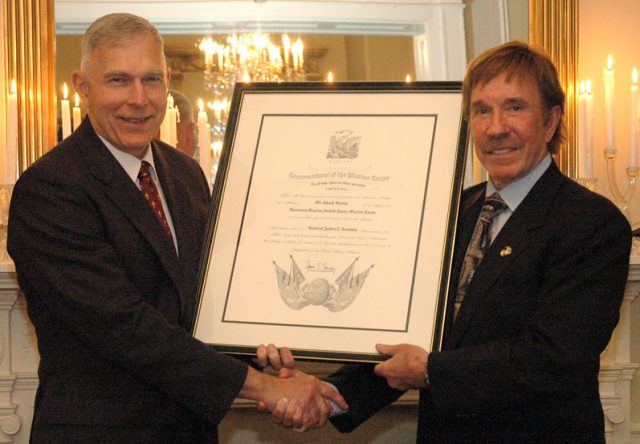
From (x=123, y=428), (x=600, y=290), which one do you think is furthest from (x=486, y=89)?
(x=123, y=428)

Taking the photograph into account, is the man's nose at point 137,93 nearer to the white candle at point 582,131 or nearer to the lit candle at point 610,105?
the white candle at point 582,131

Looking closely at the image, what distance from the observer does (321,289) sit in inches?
101

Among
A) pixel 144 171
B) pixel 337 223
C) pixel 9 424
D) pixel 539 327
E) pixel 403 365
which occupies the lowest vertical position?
pixel 9 424

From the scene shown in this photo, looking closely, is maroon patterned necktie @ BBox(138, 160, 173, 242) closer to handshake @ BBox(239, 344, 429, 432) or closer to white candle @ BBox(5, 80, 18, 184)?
handshake @ BBox(239, 344, 429, 432)

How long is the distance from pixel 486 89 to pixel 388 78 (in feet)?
4.50

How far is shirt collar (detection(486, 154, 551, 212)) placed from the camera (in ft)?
8.05

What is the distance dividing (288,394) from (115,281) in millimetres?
577

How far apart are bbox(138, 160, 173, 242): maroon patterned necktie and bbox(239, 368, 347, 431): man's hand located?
18.0 inches

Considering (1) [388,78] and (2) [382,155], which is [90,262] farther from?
(1) [388,78]

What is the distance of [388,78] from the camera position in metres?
3.77

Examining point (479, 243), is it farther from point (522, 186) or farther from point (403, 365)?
point (403, 365)

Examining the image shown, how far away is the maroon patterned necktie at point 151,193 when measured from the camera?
254cm

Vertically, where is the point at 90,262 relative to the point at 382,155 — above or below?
below

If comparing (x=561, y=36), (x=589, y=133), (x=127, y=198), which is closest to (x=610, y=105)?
(x=589, y=133)
